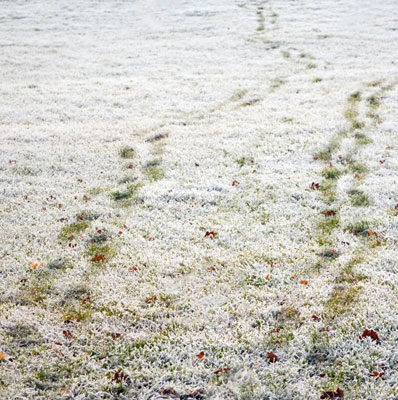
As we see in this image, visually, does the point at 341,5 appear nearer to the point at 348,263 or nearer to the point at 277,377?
the point at 348,263

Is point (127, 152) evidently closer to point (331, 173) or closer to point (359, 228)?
point (331, 173)

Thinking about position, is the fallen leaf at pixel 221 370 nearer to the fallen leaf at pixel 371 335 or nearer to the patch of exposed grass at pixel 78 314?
the fallen leaf at pixel 371 335

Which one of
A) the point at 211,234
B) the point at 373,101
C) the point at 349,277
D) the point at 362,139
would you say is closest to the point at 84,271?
the point at 211,234

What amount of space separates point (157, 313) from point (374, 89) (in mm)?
24261

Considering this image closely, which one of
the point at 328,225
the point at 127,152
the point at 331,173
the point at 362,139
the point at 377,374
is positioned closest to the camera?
the point at 377,374

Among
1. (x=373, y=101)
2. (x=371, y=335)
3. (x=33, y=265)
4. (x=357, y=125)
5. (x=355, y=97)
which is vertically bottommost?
(x=371, y=335)

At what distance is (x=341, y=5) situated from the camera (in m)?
61.8

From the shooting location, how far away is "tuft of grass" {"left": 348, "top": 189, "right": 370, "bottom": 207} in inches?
666

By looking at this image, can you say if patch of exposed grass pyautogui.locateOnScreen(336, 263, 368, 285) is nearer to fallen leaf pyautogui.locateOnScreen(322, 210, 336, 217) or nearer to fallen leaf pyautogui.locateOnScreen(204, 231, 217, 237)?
fallen leaf pyautogui.locateOnScreen(322, 210, 336, 217)

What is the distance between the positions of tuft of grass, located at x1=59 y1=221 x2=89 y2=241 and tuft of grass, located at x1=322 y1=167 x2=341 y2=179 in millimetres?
9726

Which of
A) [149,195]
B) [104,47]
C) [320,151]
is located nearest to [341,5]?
[104,47]

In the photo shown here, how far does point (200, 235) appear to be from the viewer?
15273mm

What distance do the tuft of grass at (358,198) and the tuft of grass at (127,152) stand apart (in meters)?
9.84

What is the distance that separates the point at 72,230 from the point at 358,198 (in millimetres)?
10212
